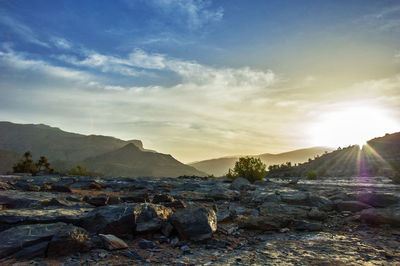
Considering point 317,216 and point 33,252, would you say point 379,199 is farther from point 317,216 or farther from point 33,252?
point 33,252

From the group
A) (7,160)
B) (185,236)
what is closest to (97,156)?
(7,160)

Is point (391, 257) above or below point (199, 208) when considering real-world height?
below

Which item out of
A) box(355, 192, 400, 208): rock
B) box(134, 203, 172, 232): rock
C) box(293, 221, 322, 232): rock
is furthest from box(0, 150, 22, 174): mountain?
box(355, 192, 400, 208): rock

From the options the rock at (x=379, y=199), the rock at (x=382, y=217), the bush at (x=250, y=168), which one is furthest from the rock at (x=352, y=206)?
the bush at (x=250, y=168)

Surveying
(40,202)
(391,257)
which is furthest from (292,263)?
(40,202)

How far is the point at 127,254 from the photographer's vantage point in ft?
16.2

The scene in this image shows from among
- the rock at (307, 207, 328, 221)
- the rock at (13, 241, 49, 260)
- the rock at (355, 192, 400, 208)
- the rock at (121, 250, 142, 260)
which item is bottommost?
the rock at (121, 250, 142, 260)

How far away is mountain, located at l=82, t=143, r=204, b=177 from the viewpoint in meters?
120

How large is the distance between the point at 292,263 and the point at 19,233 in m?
5.29

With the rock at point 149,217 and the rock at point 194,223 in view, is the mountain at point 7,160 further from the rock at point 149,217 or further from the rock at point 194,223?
the rock at point 194,223

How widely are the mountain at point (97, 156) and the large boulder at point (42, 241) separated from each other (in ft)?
Answer: 348

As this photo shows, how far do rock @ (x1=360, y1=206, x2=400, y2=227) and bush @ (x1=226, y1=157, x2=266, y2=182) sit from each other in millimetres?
16381

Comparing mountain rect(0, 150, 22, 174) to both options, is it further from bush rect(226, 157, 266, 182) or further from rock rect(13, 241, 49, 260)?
rock rect(13, 241, 49, 260)

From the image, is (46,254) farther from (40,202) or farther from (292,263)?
(292,263)
